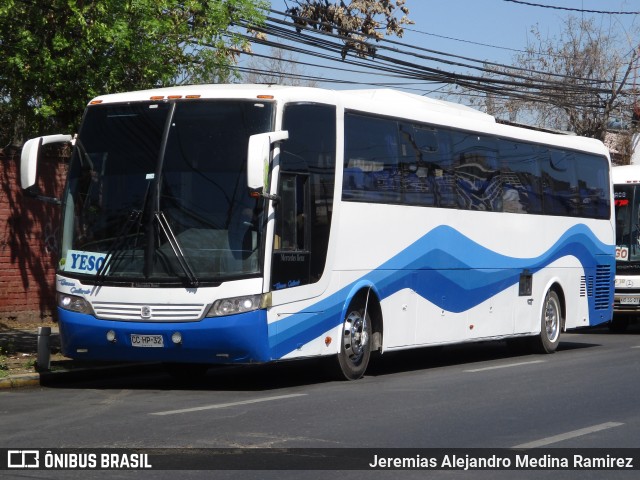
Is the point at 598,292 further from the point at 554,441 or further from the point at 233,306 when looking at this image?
the point at 554,441

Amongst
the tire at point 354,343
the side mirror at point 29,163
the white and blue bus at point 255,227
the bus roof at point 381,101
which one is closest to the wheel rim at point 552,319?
the bus roof at point 381,101

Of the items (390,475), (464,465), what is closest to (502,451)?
(464,465)

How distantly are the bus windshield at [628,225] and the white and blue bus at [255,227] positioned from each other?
9512 mm

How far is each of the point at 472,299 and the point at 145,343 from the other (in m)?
6.15

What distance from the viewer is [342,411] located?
36.5 ft

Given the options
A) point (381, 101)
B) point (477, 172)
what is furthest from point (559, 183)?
point (381, 101)

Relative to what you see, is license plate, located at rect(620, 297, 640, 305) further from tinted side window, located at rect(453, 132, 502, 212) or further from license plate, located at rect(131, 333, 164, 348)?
license plate, located at rect(131, 333, 164, 348)

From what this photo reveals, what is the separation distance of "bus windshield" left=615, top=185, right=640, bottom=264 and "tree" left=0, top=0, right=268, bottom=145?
11300 millimetres

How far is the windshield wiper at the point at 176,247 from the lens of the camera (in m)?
12.5

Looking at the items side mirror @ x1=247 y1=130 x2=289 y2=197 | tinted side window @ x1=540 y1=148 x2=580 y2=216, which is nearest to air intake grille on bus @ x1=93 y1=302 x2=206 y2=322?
side mirror @ x1=247 y1=130 x2=289 y2=197

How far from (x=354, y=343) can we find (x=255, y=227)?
248 centimetres

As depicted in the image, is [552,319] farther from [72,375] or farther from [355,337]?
[72,375]

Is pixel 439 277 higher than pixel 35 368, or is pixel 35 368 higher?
pixel 439 277

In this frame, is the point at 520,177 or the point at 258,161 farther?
the point at 520,177
